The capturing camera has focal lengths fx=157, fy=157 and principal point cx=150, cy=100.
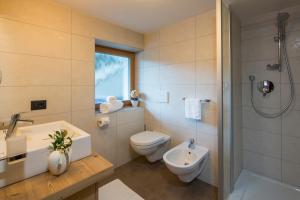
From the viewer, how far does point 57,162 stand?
2.98 feet

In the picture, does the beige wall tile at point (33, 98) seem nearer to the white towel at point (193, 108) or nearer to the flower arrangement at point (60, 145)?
the flower arrangement at point (60, 145)

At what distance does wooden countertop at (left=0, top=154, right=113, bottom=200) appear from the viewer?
78 centimetres

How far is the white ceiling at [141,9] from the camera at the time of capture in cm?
168

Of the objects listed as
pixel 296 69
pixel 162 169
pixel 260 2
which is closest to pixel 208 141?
pixel 162 169

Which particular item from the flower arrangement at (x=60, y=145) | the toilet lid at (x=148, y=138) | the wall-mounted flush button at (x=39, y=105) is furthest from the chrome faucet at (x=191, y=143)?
the wall-mounted flush button at (x=39, y=105)

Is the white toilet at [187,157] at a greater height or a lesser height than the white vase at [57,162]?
lesser

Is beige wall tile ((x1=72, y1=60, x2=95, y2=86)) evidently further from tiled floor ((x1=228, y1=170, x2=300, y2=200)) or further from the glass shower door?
tiled floor ((x1=228, y1=170, x2=300, y2=200))

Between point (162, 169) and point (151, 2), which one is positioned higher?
point (151, 2)

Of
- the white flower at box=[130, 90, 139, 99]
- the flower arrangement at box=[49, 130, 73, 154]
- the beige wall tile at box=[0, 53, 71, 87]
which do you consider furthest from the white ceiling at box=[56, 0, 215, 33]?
the flower arrangement at box=[49, 130, 73, 154]

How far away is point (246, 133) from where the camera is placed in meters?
2.09

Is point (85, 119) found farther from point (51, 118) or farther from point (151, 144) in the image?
point (151, 144)

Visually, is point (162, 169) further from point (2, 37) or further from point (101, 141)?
point (2, 37)

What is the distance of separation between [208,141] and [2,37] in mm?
2359

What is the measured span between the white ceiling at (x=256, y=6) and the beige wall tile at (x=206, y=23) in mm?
228
